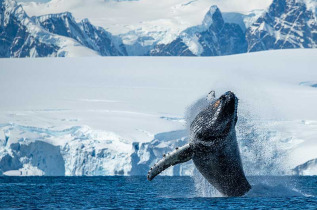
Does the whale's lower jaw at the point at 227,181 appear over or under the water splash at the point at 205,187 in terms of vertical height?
over

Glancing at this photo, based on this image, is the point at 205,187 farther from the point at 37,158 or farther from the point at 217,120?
the point at 37,158

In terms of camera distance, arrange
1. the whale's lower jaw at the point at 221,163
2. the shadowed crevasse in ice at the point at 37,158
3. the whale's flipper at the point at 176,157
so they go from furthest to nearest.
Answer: the shadowed crevasse in ice at the point at 37,158 → the whale's flipper at the point at 176,157 → the whale's lower jaw at the point at 221,163

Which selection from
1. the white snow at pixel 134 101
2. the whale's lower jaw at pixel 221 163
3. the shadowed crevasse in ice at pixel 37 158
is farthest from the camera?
the white snow at pixel 134 101

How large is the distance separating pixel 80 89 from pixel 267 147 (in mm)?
29591

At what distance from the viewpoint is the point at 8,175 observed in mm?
44906

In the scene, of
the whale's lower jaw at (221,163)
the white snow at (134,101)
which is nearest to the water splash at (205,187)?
the whale's lower jaw at (221,163)

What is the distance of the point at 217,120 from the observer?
47.4ft

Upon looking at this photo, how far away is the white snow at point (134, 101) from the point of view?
45000mm

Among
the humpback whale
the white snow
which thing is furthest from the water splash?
the white snow

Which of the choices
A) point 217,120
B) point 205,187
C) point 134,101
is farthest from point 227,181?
point 134,101

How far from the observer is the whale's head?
14.3m

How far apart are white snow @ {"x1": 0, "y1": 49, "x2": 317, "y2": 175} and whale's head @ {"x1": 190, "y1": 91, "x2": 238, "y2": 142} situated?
8.18m

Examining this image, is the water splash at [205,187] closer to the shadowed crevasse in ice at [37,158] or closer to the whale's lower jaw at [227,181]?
the whale's lower jaw at [227,181]

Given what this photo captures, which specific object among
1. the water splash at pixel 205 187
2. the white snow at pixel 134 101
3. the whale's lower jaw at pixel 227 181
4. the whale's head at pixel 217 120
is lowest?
the white snow at pixel 134 101
